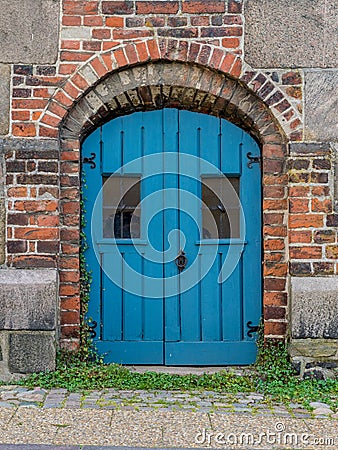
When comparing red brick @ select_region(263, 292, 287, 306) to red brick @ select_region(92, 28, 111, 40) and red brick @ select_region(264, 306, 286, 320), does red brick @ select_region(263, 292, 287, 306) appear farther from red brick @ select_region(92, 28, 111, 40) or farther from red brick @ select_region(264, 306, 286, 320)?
red brick @ select_region(92, 28, 111, 40)

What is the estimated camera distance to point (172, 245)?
5.45 metres

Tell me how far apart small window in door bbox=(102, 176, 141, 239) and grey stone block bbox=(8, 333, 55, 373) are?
3.34ft

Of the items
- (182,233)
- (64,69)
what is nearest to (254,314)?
(182,233)

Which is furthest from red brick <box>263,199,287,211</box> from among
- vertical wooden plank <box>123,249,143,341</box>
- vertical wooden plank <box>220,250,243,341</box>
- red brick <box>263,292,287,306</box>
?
vertical wooden plank <box>123,249,143,341</box>

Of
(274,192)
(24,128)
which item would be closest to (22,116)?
(24,128)

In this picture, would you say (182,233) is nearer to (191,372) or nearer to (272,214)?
(272,214)

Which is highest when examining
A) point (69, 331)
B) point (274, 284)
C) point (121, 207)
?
point (121, 207)

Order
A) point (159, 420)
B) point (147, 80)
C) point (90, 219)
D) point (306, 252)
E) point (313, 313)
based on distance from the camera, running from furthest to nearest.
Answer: point (90, 219) < point (147, 80) < point (306, 252) < point (313, 313) < point (159, 420)

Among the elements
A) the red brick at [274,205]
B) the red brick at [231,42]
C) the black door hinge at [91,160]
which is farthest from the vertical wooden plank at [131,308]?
the red brick at [231,42]

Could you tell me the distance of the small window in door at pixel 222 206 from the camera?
5.46 metres

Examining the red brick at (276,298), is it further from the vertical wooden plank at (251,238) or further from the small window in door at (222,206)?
the small window in door at (222,206)

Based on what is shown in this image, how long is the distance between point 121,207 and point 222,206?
84 cm

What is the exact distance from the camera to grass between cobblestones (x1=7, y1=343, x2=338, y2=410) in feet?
15.6

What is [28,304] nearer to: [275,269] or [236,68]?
[275,269]
